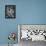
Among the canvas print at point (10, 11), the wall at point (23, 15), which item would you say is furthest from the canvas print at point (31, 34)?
the canvas print at point (10, 11)

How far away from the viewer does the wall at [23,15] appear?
3535mm

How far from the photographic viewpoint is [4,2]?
3527mm

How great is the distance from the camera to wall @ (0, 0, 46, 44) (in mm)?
3535

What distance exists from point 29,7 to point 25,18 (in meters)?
0.32

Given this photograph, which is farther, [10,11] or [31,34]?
[10,11]

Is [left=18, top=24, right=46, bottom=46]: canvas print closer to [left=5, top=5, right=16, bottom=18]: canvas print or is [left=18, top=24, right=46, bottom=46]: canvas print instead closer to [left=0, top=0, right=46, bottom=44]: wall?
[left=0, top=0, right=46, bottom=44]: wall

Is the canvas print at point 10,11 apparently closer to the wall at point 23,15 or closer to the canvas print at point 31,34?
the wall at point 23,15

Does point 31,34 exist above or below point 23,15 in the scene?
below

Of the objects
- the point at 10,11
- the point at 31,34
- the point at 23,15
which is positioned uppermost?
the point at 10,11

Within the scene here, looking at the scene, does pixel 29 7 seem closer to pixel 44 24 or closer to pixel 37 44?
pixel 44 24

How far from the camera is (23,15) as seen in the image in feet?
11.7

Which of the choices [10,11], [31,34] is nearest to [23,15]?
[10,11]

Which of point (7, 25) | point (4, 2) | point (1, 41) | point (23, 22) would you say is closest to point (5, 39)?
point (1, 41)

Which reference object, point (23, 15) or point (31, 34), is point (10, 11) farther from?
point (31, 34)
